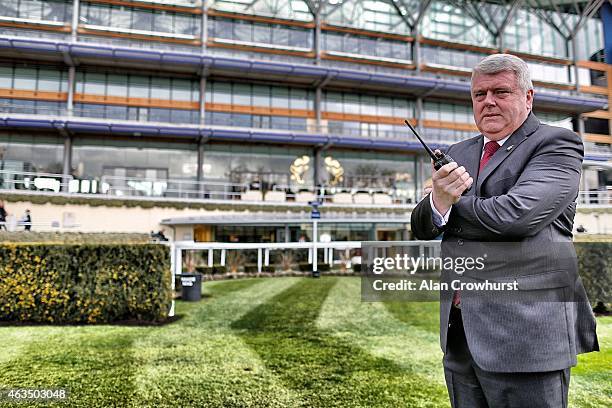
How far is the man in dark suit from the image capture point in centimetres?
131

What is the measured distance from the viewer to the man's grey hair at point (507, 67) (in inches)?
56.7

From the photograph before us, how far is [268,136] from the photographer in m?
34.2

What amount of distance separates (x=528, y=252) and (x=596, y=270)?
754 centimetres

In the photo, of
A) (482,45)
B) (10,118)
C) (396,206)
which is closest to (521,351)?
(396,206)

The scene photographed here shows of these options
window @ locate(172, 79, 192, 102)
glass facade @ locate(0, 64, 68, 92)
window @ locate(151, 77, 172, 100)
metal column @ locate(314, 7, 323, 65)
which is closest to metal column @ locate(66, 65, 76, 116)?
glass facade @ locate(0, 64, 68, 92)

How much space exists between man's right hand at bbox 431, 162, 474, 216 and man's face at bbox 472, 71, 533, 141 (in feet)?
0.95

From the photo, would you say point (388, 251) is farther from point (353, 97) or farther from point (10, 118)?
point (353, 97)

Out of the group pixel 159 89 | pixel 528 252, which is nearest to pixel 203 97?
pixel 159 89

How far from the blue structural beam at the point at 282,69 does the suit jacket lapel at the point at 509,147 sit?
31711 mm

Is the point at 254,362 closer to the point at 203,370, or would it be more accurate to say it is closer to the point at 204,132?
the point at 203,370

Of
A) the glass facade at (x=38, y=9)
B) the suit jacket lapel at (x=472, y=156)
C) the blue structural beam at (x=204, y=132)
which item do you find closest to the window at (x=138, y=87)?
the blue structural beam at (x=204, y=132)

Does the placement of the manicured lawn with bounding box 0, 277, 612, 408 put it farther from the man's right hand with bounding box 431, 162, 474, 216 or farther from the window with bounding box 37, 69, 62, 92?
the window with bounding box 37, 69, 62, 92

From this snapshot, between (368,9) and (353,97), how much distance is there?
9329mm

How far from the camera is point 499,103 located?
57.8 inches
